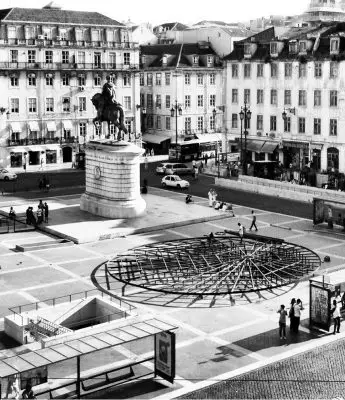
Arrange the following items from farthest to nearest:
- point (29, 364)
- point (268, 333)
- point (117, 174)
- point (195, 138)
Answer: point (195, 138) < point (117, 174) < point (268, 333) < point (29, 364)

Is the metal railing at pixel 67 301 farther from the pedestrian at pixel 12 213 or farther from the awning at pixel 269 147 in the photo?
the awning at pixel 269 147

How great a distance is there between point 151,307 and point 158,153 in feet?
203

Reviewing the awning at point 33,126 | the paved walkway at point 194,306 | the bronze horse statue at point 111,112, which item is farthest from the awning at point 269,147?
the paved walkway at point 194,306

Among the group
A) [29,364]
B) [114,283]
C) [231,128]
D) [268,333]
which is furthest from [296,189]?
[29,364]

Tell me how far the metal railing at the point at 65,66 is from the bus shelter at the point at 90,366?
184 feet

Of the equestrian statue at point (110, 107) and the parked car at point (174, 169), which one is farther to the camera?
the parked car at point (174, 169)

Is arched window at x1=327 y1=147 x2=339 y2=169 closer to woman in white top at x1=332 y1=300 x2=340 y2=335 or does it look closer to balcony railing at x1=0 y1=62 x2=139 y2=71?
balcony railing at x1=0 y1=62 x2=139 y2=71

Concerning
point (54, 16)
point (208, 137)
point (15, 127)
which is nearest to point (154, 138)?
point (208, 137)

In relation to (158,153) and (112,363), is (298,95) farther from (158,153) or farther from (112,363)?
(112,363)

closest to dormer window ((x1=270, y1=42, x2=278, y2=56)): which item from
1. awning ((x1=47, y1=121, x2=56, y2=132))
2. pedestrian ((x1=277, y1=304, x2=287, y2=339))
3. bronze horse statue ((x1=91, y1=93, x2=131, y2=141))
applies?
awning ((x1=47, y1=121, x2=56, y2=132))

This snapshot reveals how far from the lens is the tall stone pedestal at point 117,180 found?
5047cm

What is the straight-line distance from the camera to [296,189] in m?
60.0

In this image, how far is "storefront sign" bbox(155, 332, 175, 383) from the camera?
23734 millimetres

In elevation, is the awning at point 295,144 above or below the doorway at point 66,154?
above
